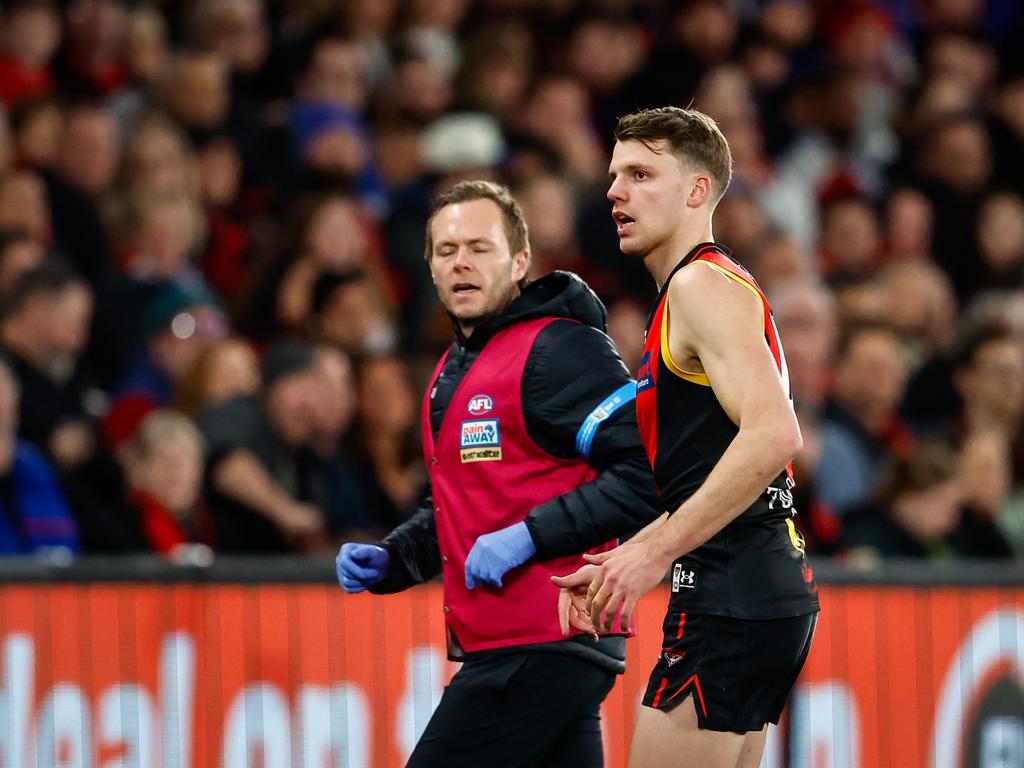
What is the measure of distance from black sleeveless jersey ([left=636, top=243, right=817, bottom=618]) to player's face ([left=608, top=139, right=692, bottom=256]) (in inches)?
5.1

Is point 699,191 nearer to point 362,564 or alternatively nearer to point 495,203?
point 495,203

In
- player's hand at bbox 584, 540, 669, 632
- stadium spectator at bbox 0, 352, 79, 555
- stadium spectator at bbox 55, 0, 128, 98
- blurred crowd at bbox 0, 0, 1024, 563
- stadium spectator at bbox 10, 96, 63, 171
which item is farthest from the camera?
stadium spectator at bbox 55, 0, 128, 98

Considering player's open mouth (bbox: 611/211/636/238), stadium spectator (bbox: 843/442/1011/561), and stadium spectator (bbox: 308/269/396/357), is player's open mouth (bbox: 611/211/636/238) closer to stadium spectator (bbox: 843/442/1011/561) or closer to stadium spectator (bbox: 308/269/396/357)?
stadium spectator (bbox: 843/442/1011/561)

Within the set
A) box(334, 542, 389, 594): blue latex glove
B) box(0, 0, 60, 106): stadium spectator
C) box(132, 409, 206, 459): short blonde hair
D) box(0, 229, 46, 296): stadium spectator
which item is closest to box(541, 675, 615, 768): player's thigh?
box(334, 542, 389, 594): blue latex glove

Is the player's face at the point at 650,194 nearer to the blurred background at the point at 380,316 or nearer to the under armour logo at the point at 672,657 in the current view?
the under armour logo at the point at 672,657

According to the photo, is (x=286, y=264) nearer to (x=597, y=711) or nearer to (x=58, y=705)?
(x=58, y=705)

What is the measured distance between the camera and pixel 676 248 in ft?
15.1

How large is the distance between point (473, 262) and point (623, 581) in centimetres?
138

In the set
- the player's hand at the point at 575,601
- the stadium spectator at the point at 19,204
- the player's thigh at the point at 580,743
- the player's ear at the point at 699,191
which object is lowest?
the player's thigh at the point at 580,743

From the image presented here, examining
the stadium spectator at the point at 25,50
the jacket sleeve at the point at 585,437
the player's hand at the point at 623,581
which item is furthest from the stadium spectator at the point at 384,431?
the player's hand at the point at 623,581

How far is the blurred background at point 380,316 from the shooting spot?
721cm

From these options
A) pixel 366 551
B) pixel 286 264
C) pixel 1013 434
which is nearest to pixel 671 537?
pixel 366 551

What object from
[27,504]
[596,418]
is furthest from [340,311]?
[596,418]

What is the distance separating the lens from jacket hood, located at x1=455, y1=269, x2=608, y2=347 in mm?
5117
